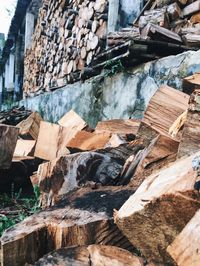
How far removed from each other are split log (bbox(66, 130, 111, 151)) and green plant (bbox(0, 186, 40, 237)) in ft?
1.28

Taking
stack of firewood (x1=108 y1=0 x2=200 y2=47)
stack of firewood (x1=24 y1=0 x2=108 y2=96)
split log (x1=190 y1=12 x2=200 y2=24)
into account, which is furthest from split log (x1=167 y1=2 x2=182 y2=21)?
stack of firewood (x1=24 y1=0 x2=108 y2=96)

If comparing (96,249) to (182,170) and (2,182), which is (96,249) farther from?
(2,182)

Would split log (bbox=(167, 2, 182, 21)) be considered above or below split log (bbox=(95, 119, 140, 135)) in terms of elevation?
above

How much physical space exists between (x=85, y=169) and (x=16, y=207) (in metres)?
0.98

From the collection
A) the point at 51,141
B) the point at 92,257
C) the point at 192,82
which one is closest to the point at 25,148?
the point at 51,141

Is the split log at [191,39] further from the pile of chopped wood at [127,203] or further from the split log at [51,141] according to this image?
the split log at [51,141]

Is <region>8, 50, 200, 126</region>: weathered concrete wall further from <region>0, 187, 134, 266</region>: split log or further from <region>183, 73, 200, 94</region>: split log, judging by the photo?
<region>0, 187, 134, 266</region>: split log

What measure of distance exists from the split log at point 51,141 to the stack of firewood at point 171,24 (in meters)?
1.06

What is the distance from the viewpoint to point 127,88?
330cm

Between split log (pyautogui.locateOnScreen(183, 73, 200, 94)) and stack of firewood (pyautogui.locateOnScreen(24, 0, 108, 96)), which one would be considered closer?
split log (pyautogui.locateOnScreen(183, 73, 200, 94))

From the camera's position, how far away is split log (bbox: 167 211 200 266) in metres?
0.71

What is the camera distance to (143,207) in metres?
0.93

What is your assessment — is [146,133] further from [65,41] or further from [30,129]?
[65,41]

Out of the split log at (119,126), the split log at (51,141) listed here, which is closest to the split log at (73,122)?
the split log at (51,141)
